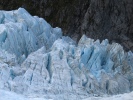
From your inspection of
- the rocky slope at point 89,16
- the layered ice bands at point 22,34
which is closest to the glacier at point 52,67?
the layered ice bands at point 22,34

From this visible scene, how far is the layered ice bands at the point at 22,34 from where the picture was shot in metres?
14.5

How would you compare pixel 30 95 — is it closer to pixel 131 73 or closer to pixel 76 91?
pixel 76 91

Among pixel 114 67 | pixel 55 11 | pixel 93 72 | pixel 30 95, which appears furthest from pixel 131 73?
pixel 55 11

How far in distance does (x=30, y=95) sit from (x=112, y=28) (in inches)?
848

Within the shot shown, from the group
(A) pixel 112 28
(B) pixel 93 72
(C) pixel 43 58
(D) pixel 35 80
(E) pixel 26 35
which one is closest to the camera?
(D) pixel 35 80

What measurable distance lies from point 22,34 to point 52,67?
320 centimetres

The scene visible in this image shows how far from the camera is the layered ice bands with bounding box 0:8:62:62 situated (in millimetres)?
14465

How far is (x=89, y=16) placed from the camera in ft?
104

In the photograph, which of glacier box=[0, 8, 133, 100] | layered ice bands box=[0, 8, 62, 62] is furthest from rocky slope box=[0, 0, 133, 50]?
glacier box=[0, 8, 133, 100]

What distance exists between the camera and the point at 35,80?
12.3 metres

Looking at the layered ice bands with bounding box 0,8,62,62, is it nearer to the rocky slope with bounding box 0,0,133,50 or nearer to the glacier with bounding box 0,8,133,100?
the glacier with bounding box 0,8,133,100

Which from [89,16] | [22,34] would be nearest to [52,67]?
[22,34]

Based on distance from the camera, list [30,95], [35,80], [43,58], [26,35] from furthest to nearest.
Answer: [26,35]
[43,58]
[35,80]
[30,95]

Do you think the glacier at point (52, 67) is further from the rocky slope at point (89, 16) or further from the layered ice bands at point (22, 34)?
the rocky slope at point (89, 16)
